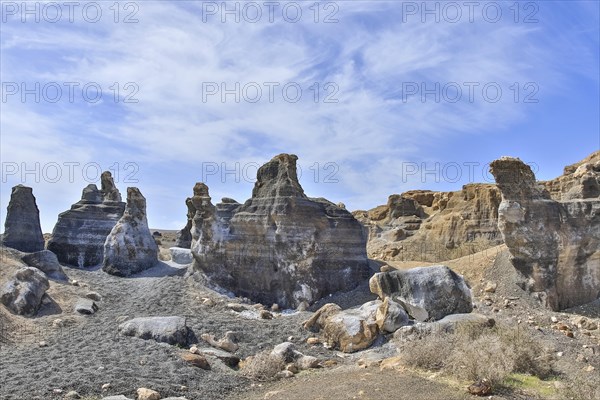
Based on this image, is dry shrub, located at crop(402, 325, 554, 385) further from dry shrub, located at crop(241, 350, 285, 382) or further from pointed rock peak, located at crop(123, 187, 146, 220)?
pointed rock peak, located at crop(123, 187, 146, 220)

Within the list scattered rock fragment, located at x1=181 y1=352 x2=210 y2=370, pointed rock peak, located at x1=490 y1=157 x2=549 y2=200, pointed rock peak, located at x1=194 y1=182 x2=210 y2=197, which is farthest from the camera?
pointed rock peak, located at x1=194 y1=182 x2=210 y2=197

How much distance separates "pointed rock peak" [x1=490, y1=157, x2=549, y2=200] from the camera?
15812mm

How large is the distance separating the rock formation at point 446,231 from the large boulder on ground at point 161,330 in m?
18.3

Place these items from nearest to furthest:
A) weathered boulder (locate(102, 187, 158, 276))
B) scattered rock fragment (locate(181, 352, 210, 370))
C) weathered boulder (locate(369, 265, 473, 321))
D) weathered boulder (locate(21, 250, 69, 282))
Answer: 1. scattered rock fragment (locate(181, 352, 210, 370))
2. weathered boulder (locate(369, 265, 473, 321))
3. weathered boulder (locate(21, 250, 69, 282))
4. weathered boulder (locate(102, 187, 158, 276))

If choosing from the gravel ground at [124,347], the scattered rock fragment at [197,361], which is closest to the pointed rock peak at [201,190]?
the gravel ground at [124,347]

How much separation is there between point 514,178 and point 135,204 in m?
13.8

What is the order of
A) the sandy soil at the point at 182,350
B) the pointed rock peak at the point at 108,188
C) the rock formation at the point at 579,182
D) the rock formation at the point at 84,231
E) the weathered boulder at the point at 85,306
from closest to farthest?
the sandy soil at the point at 182,350, the weathered boulder at the point at 85,306, the rock formation at the point at 579,182, the rock formation at the point at 84,231, the pointed rock peak at the point at 108,188

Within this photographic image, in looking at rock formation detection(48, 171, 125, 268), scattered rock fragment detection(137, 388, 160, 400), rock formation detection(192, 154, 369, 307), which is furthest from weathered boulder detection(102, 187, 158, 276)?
scattered rock fragment detection(137, 388, 160, 400)

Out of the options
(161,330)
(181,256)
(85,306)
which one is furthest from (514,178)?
(181,256)

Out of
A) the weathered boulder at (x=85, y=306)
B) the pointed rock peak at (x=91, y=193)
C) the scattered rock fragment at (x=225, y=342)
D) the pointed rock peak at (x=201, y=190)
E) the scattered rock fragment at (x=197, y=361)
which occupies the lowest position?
the scattered rock fragment at (x=197, y=361)

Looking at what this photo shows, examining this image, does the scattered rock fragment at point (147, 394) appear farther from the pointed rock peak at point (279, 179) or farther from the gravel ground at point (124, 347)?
the pointed rock peak at point (279, 179)

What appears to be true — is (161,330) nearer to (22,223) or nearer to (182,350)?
(182,350)

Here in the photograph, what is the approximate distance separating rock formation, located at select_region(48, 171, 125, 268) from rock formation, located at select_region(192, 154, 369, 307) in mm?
7592

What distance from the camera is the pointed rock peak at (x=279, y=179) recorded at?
1757cm
